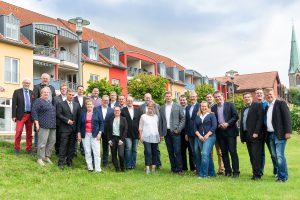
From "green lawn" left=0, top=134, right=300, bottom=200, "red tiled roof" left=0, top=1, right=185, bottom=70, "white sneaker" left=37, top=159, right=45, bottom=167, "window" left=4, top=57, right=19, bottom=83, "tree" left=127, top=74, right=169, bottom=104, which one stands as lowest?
"green lawn" left=0, top=134, right=300, bottom=200

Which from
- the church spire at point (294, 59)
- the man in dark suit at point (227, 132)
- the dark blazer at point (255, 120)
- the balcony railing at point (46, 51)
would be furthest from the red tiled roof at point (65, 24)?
the church spire at point (294, 59)

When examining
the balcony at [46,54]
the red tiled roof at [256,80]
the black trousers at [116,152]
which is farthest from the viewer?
the red tiled roof at [256,80]

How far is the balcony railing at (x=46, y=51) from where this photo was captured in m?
29.7

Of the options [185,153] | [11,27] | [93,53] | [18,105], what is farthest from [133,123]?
[93,53]

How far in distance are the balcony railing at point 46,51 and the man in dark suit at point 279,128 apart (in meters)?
23.9

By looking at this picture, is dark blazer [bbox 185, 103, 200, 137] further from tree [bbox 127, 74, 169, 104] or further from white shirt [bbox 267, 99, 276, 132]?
tree [bbox 127, 74, 169, 104]

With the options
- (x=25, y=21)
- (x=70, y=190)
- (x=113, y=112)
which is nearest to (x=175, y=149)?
(x=113, y=112)

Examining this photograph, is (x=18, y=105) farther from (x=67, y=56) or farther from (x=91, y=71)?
(x=91, y=71)

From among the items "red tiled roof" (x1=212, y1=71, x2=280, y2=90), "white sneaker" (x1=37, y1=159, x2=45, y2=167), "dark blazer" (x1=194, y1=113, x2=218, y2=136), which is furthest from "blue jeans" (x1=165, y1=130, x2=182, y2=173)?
"red tiled roof" (x1=212, y1=71, x2=280, y2=90)

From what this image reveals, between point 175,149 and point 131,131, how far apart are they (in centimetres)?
141

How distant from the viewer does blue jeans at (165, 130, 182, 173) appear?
10.2 meters

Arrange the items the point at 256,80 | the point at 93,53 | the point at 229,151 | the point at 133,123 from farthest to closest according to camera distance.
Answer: the point at 256,80 < the point at 93,53 < the point at 133,123 < the point at 229,151

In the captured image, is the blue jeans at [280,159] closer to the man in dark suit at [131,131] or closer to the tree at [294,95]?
the man in dark suit at [131,131]

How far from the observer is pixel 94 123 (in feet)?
32.6
